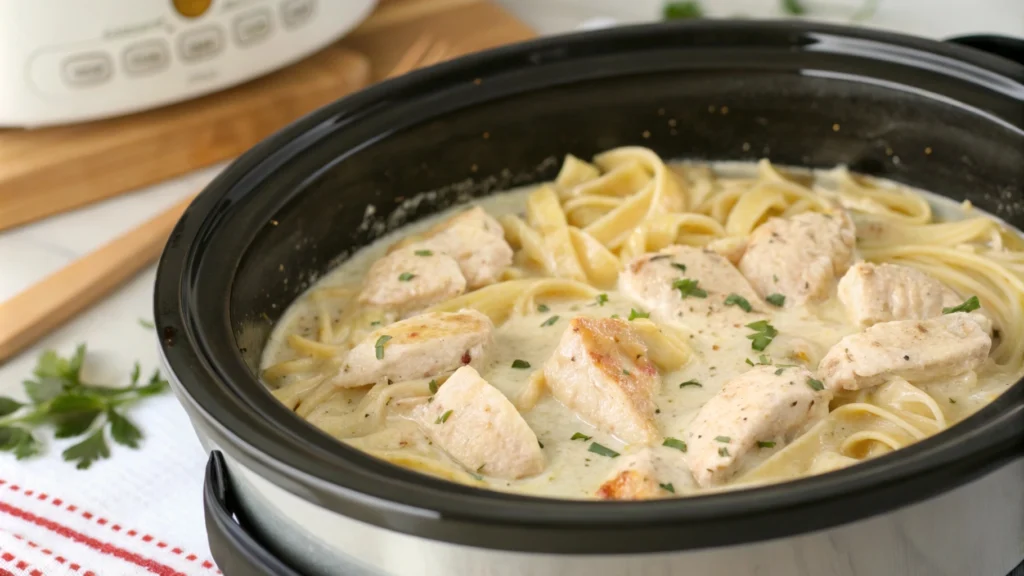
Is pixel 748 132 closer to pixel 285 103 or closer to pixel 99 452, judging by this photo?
pixel 285 103

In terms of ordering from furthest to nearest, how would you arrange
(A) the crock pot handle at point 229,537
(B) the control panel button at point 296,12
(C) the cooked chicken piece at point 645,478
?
(B) the control panel button at point 296,12 → (C) the cooked chicken piece at point 645,478 → (A) the crock pot handle at point 229,537

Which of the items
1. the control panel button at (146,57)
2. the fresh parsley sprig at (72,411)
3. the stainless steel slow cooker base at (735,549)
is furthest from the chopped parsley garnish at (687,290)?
the control panel button at (146,57)

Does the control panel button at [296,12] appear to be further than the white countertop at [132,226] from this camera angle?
Yes

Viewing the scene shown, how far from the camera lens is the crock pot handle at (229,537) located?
85.3 inches

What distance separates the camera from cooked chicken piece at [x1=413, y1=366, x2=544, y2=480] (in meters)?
2.48

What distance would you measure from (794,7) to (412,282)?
2.86m

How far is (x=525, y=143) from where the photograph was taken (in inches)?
145

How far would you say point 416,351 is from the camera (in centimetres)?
281

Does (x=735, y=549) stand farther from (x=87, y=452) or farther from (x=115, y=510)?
(x=87, y=452)

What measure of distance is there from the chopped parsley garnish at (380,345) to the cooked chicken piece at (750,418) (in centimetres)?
77

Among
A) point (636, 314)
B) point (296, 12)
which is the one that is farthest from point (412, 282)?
point (296, 12)

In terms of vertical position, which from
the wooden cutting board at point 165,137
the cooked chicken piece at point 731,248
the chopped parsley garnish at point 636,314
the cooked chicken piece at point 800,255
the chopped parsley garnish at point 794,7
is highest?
the chopped parsley garnish at point 794,7

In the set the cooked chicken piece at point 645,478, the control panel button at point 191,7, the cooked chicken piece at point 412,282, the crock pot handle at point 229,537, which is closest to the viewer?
the crock pot handle at point 229,537

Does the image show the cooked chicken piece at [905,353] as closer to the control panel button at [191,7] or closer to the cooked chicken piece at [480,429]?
the cooked chicken piece at [480,429]
